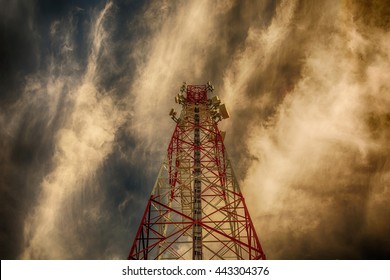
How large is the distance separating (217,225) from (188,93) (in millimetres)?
12621

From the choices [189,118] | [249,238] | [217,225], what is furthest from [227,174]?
[189,118]

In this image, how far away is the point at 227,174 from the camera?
54.9ft

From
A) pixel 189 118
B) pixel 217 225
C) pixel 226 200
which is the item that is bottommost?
pixel 217 225

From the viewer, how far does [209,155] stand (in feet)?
59.4

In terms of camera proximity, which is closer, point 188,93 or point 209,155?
point 209,155

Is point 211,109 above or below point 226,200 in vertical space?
above

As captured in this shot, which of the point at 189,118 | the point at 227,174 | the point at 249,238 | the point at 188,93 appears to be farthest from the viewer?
the point at 188,93
